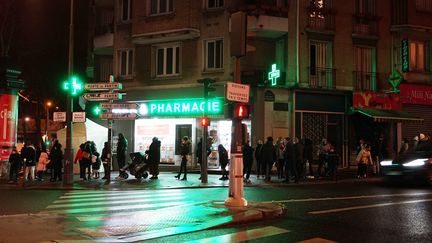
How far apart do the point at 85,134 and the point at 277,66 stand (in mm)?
9982

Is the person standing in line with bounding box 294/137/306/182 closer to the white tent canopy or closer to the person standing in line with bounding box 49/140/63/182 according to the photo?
the white tent canopy

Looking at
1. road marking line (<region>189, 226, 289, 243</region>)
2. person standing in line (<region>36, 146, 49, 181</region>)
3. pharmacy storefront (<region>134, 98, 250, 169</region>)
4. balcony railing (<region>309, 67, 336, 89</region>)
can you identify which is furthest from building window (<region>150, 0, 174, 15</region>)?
road marking line (<region>189, 226, 289, 243</region>)

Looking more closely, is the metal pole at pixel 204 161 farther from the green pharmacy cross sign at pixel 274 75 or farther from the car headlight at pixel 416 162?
the car headlight at pixel 416 162

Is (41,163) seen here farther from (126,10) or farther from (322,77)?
(322,77)

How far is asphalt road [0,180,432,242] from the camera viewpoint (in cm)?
869

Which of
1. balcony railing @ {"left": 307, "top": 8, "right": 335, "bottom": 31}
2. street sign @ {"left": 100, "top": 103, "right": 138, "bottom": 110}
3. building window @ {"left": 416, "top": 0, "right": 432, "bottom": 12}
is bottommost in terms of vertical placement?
street sign @ {"left": 100, "top": 103, "right": 138, "bottom": 110}

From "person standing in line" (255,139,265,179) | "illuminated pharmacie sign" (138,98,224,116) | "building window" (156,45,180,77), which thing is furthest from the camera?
"building window" (156,45,180,77)

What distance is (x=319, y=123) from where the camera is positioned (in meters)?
25.9

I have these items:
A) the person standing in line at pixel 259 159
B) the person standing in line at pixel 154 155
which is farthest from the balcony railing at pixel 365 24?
the person standing in line at pixel 154 155

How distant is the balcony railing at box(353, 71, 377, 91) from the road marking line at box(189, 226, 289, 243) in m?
18.7

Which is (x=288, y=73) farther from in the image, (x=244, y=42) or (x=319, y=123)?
(x=244, y=42)

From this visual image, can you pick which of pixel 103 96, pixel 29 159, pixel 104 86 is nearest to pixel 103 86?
pixel 104 86

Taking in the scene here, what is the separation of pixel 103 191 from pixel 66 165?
3.04 m

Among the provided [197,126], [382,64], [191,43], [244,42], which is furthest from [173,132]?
[244,42]
